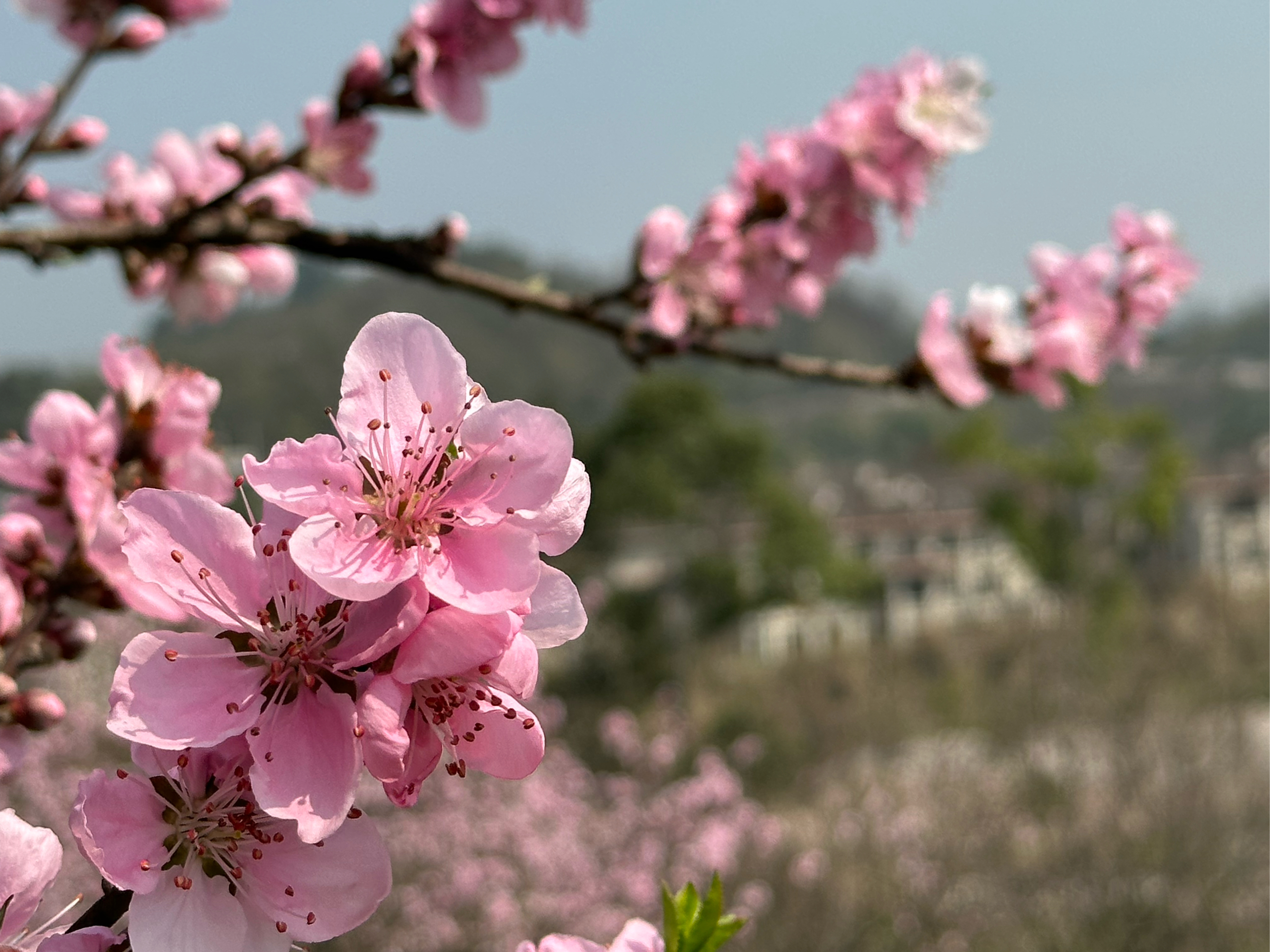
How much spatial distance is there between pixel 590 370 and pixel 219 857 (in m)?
44.5

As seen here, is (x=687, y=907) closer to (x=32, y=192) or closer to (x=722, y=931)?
(x=722, y=931)

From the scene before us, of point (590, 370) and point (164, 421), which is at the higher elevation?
point (164, 421)

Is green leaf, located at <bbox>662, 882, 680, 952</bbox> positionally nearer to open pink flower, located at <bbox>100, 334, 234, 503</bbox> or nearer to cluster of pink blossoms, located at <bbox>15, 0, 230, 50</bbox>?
open pink flower, located at <bbox>100, 334, 234, 503</bbox>

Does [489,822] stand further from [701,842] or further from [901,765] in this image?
[901,765]

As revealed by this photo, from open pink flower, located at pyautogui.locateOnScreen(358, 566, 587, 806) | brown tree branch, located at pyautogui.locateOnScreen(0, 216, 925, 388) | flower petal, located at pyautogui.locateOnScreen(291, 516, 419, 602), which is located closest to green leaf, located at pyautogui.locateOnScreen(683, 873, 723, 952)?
open pink flower, located at pyautogui.locateOnScreen(358, 566, 587, 806)

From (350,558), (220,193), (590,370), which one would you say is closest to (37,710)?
(350,558)

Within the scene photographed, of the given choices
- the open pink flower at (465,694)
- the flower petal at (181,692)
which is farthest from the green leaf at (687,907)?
the flower petal at (181,692)

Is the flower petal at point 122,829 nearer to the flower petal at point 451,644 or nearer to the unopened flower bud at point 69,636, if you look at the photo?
the flower petal at point 451,644

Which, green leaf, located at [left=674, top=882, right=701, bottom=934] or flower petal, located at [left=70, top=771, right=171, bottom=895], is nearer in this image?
flower petal, located at [left=70, top=771, right=171, bottom=895]

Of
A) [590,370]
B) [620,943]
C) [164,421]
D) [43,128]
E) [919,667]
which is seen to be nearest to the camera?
[620,943]

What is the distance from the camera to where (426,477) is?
519 millimetres

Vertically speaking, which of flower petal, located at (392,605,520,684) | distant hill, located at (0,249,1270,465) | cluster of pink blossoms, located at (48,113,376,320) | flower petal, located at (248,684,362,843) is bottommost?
distant hill, located at (0,249,1270,465)

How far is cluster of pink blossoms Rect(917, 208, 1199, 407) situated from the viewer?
1.55m

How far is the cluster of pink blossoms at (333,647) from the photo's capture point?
0.46m
